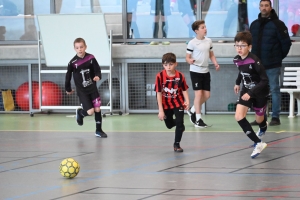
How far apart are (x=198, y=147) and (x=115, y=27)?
7471 mm

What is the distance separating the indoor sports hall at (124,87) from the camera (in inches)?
402

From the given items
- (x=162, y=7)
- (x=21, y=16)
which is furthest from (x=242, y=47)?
(x=21, y=16)

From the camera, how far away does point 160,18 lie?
1741cm

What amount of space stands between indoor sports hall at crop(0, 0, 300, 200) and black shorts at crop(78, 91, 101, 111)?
52cm

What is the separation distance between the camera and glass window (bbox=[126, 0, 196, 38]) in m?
17.3

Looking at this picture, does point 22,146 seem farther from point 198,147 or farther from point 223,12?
point 223,12

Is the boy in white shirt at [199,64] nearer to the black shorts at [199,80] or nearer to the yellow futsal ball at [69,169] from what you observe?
the black shorts at [199,80]

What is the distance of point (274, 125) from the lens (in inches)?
→ 550

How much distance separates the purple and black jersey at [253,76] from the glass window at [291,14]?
679cm

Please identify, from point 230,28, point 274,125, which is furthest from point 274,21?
point 230,28

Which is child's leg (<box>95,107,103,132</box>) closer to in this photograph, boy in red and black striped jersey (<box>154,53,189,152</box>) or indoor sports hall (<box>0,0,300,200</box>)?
indoor sports hall (<box>0,0,300,200</box>)

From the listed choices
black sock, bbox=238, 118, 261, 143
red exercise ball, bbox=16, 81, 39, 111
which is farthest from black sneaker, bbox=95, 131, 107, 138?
red exercise ball, bbox=16, 81, 39, 111

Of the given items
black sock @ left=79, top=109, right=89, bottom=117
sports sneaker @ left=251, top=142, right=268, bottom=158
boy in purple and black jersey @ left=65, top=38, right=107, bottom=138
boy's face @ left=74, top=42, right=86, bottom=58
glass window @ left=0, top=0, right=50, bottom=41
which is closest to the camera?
sports sneaker @ left=251, top=142, right=268, bottom=158

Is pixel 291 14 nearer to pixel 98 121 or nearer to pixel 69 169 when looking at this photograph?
pixel 98 121
